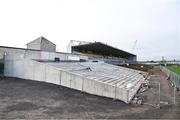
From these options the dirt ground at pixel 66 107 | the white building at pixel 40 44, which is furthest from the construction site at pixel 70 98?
the white building at pixel 40 44

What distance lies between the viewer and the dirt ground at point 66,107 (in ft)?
43.9

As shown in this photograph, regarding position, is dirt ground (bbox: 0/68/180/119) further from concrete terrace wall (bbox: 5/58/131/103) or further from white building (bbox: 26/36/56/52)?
white building (bbox: 26/36/56/52)

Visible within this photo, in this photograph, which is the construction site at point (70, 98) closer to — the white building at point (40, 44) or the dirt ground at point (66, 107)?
the dirt ground at point (66, 107)

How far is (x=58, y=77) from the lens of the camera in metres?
22.8

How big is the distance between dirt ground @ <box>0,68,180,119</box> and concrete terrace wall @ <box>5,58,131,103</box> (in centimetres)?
81

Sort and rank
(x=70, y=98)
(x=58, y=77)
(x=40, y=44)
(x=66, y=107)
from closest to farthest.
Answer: (x=66, y=107)
(x=70, y=98)
(x=58, y=77)
(x=40, y=44)

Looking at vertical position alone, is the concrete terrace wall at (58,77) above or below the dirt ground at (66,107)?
above

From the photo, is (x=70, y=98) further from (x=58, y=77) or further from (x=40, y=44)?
(x=40, y=44)

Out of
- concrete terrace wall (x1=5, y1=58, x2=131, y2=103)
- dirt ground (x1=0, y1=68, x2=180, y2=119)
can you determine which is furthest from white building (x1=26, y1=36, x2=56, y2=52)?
dirt ground (x1=0, y1=68, x2=180, y2=119)

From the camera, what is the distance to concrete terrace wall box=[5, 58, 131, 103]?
61.7 ft

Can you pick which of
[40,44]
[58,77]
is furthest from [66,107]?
[40,44]

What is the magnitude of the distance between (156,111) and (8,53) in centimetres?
2535

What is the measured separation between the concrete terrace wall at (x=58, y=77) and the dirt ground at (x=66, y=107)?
2.66ft

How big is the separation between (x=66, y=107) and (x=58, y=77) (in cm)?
788
